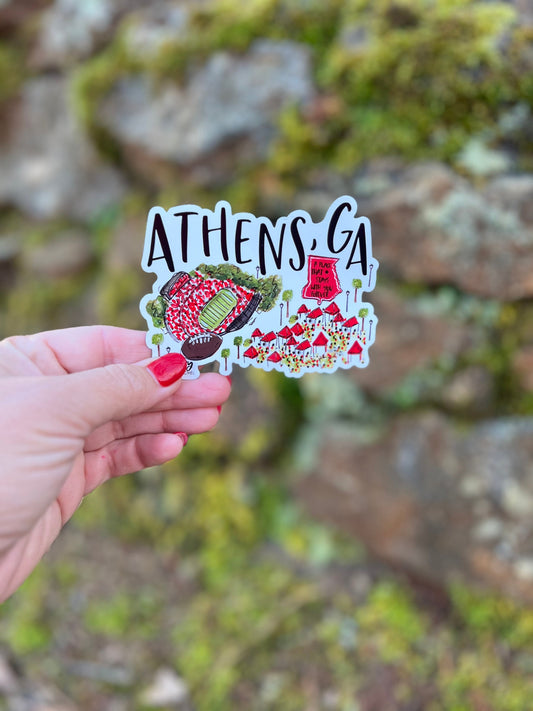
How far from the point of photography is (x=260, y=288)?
4.68ft

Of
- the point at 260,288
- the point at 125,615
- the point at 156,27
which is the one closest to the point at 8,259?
the point at 156,27

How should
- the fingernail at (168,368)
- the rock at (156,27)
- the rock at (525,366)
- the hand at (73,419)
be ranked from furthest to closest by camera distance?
the rock at (156,27)
the rock at (525,366)
the fingernail at (168,368)
the hand at (73,419)

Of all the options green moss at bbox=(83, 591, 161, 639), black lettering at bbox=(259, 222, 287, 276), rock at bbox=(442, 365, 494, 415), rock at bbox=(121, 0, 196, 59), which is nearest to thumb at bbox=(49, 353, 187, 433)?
black lettering at bbox=(259, 222, 287, 276)

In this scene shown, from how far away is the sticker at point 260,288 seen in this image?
4.56 ft

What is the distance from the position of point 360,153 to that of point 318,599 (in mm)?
1664

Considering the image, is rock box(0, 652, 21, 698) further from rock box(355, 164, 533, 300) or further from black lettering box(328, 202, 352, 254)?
rock box(355, 164, 533, 300)

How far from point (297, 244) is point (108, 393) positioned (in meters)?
0.59

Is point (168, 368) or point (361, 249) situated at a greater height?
point (361, 249)

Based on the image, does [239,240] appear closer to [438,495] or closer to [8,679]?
[438,495]

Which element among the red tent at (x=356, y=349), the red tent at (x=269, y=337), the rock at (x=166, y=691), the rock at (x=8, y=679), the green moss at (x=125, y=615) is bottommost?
the rock at (x=166, y=691)

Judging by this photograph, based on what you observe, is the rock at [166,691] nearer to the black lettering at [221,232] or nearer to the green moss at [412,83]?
the black lettering at [221,232]

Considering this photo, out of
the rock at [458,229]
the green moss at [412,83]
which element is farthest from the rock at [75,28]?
the rock at [458,229]

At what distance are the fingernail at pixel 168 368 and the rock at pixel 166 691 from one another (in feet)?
4.37

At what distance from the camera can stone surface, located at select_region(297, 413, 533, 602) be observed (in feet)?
6.36
